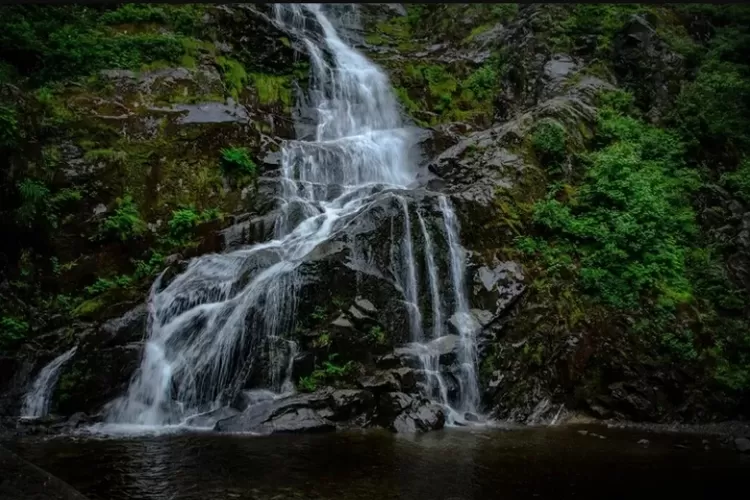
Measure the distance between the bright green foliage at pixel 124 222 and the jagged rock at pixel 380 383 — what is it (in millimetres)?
5813

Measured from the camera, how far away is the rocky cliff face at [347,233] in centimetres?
999

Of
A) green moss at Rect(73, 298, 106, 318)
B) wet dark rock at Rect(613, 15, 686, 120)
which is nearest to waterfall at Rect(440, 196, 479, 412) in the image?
green moss at Rect(73, 298, 106, 318)

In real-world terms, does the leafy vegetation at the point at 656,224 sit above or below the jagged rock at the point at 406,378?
above

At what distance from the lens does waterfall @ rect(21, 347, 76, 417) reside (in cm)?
945

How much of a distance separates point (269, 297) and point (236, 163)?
4.42 m

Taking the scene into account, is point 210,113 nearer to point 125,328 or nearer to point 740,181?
point 125,328

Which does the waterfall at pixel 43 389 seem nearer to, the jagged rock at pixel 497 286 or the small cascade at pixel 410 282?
the small cascade at pixel 410 282

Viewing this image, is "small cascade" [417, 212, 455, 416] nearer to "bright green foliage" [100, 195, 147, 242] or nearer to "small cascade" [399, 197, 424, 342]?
"small cascade" [399, 197, 424, 342]

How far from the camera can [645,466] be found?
7562 millimetres

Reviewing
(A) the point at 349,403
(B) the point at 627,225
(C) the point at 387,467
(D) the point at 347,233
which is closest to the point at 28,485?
(C) the point at 387,467

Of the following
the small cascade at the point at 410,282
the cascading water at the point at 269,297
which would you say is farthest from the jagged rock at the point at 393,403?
the small cascade at the point at 410,282

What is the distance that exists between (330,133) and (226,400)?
910cm

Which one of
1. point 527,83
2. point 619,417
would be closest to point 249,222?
point 619,417

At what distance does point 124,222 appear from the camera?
11836 mm
